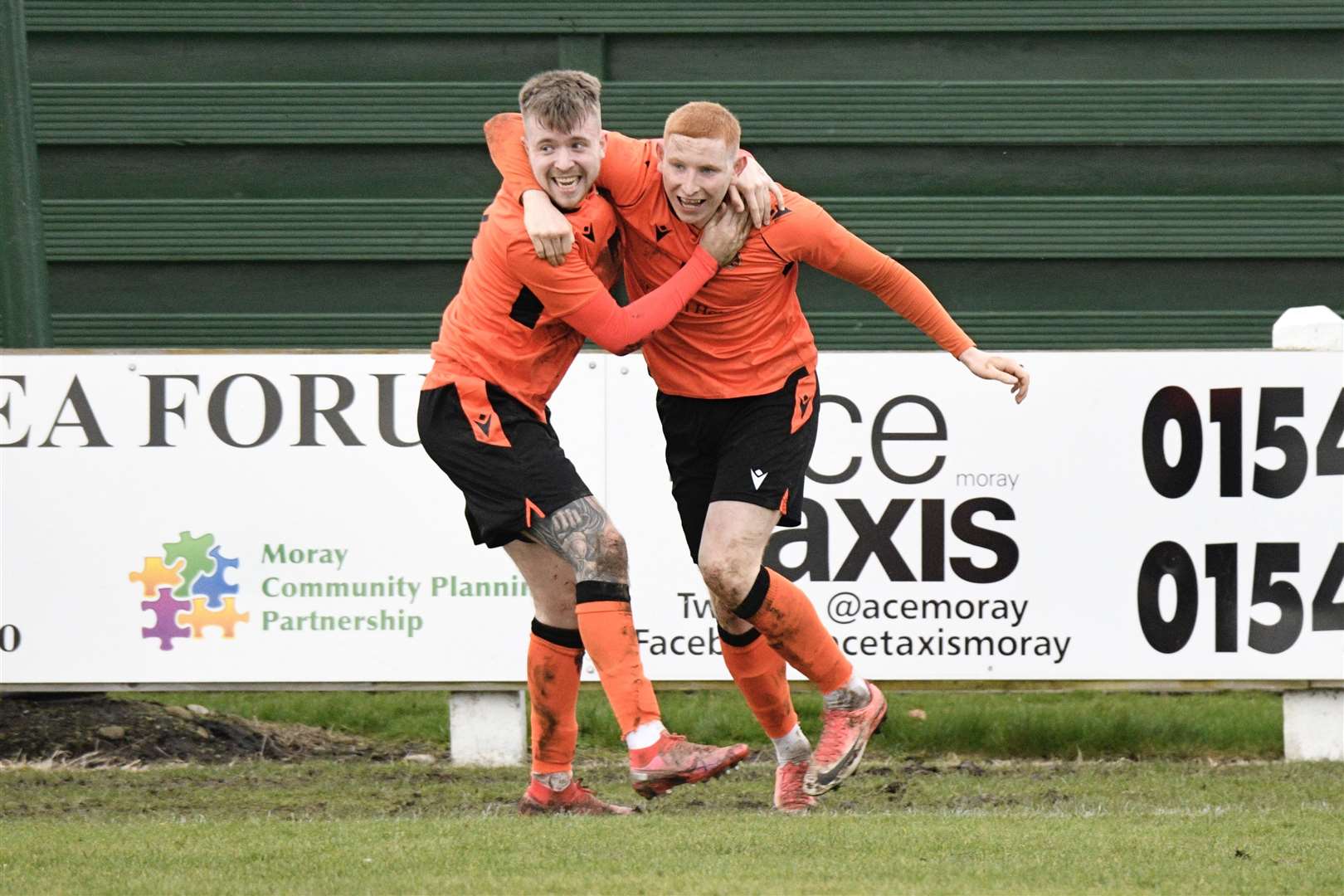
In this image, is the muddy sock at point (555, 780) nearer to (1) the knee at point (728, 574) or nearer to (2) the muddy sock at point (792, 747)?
(2) the muddy sock at point (792, 747)

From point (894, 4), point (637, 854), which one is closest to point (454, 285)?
point (894, 4)

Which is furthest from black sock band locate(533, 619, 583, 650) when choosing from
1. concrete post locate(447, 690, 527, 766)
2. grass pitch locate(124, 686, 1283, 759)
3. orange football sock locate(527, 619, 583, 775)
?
grass pitch locate(124, 686, 1283, 759)

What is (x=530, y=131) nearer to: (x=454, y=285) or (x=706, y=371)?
(x=706, y=371)

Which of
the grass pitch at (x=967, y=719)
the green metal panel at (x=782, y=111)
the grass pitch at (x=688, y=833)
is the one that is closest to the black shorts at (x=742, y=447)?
the grass pitch at (x=688, y=833)

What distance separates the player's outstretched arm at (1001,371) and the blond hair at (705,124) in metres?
0.95

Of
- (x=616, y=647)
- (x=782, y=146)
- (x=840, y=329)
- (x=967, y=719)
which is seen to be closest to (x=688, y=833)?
(x=616, y=647)

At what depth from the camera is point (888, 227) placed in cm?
885

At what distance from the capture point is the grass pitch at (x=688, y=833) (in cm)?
432

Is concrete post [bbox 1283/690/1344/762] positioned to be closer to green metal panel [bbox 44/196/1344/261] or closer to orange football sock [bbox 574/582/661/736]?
green metal panel [bbox 44/196/1344/261]

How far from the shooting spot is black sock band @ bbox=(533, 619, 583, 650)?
5531 mm

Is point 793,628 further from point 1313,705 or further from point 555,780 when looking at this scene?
point 1313,705

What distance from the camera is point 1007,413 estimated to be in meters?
7.25

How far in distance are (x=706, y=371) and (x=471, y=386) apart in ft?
2.27

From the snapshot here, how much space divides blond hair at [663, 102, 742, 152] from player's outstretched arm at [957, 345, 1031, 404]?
3.11 ft
